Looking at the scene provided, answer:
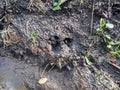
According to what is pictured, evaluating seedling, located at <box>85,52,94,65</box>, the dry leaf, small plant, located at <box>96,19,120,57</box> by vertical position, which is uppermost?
small plant, located at <box>96,19,120,57</box>

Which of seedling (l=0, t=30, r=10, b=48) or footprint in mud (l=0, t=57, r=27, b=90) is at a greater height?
seedling (l=0, t=30, r=10, b=48)

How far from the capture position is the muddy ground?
2.41 metres

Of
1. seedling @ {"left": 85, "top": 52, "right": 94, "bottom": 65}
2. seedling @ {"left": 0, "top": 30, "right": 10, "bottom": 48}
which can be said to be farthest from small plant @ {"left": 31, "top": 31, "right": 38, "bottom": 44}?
seedling @ {"left": 85, "top": 52, "right": 94, "bottom": 65}

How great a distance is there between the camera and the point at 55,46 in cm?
259

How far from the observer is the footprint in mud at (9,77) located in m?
2.49

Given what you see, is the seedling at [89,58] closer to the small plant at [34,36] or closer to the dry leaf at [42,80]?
the dry leaf at [42,80]

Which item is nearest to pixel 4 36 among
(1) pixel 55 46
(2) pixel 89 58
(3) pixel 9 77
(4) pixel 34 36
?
(4) pixel 34 36

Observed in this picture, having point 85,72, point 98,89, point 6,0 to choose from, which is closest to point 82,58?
point 85,72

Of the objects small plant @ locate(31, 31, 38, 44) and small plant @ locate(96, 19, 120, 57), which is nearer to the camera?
small plant @ locate(96, 19, 120, 57)

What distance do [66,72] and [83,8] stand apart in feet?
2.23

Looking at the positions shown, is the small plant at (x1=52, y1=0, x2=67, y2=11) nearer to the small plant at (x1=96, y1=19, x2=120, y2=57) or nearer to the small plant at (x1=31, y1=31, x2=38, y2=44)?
the small plant at (x1=31, y1=31, x2=38, y2=44)

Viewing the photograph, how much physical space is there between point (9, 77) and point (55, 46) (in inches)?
22.1

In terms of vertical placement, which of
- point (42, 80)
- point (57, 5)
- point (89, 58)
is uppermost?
point (57, 5)

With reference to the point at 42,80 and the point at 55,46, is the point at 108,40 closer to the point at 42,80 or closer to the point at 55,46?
the point at 55,46
